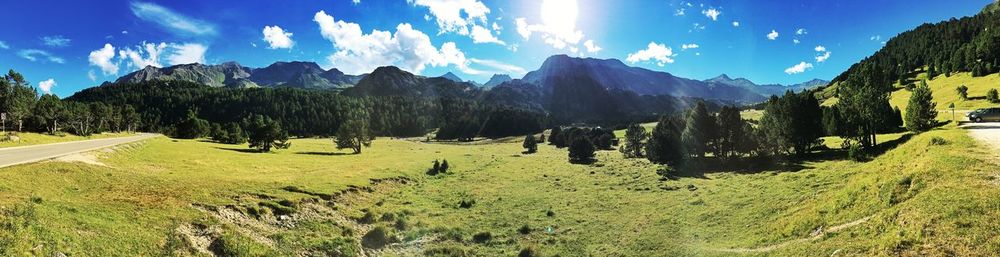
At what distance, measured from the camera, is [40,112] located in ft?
413

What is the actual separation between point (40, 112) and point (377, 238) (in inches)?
5941

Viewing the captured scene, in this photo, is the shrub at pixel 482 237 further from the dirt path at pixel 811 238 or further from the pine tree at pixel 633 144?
the pine tree at pixel 633 144

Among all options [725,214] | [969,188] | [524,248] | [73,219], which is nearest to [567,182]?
[725,214]

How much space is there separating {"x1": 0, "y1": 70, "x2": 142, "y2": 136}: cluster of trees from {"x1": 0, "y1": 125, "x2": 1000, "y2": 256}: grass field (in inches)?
3511

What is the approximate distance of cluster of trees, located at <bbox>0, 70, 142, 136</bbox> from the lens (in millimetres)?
113250

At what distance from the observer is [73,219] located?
24.1 metres

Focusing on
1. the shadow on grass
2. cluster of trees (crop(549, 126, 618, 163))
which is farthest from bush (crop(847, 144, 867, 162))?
cluster of trees (crop(549, 126, 618, 163))

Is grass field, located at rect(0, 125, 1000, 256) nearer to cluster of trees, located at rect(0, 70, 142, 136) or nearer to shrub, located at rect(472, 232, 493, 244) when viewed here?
shrub, located at rect(472, 232, 493, 244)

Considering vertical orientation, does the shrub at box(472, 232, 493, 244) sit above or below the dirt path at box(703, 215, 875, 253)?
below

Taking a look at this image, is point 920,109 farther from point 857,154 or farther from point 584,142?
point 584,142

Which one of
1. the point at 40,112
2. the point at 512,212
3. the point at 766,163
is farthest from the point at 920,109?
the point at 40,112

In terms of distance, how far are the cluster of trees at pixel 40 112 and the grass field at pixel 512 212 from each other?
8918cm

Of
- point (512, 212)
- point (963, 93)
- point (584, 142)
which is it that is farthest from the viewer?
point (584, 142)

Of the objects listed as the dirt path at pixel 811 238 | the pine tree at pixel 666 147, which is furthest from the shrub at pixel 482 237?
the pine tree at pixel 666 147
